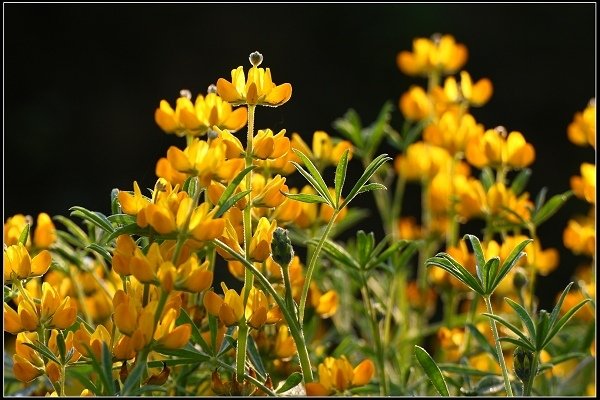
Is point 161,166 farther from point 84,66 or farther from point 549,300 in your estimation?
point 84,66

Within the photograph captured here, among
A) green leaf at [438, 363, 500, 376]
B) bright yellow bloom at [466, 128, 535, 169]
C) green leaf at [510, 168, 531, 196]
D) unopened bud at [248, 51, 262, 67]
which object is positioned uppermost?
unopened bud at [248, 51, 262, 67]

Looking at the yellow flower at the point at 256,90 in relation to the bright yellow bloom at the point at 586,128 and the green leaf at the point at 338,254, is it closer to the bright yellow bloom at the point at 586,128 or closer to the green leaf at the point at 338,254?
the green leaf at the point at 338,254

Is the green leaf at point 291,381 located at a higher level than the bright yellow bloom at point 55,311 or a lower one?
lower

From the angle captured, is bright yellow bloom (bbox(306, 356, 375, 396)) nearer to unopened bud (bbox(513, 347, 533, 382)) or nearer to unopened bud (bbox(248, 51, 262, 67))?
unopened bud (bbox(513, 347, 533, 382))

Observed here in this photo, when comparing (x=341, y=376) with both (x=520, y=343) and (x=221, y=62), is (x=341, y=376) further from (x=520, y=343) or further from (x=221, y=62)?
(x=221, y=62)

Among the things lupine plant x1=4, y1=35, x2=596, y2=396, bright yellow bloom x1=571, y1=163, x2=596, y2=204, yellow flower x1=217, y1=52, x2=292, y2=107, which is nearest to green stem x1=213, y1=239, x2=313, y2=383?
lupine plant x1=4, y1=35, x2=596, y2=396

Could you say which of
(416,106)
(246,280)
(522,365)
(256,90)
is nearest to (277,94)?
(256,90)

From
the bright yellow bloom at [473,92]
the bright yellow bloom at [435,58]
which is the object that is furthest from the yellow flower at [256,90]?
→ the bright yellow bloom at [435,58]
